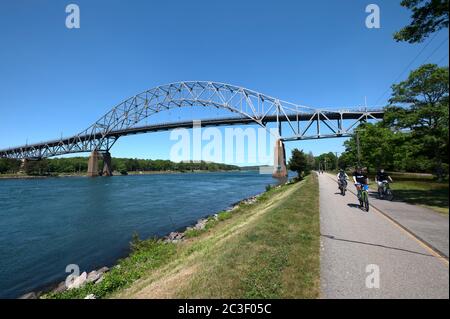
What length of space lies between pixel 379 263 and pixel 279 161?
8352cm

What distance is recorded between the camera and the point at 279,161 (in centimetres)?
8838

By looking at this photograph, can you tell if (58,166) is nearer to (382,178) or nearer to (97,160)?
(97,160)

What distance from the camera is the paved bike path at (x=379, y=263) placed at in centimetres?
442

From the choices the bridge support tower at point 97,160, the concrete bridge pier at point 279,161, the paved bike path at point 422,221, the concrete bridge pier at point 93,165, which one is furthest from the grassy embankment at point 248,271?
the bridge support tower at point 97,160

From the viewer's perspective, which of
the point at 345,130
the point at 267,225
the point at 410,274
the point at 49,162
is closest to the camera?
the point at 410,274

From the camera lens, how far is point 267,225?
10609mm

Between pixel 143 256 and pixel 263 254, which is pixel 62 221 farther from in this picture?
pixel 263 254

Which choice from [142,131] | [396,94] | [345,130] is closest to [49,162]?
[142,131]

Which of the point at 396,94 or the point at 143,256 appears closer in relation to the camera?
the point at 143,256

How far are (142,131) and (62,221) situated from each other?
10995 cm

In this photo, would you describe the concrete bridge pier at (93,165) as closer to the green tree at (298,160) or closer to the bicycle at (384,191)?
the green tree at (298,160)

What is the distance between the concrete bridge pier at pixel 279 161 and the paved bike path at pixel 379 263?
77.3 metres

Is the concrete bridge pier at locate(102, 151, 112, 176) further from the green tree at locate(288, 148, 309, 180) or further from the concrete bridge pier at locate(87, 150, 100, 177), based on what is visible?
the green tree at locate(288, 148, 309, 180)

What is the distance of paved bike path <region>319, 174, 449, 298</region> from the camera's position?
14.5 ft
